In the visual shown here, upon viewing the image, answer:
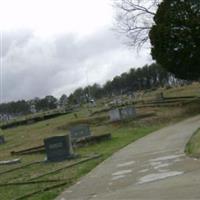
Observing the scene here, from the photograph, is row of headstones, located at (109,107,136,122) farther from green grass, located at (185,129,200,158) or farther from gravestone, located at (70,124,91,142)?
green grass, located at (185,129,200,158)

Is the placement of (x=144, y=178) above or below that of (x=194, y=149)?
below

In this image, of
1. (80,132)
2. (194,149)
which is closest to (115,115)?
(80,132)

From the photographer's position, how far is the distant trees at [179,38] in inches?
A: 1517

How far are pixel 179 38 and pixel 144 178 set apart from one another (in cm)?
2690

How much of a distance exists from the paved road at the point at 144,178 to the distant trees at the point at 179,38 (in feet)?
66.6

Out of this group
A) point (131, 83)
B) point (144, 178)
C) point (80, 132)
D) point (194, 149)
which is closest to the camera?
point (144, 178)

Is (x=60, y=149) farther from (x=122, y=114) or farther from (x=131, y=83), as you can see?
(x=131, y=83)

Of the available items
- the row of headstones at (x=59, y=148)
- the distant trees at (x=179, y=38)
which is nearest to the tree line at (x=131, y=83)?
the distant trees at (x=179, y=38)

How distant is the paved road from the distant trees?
20.3 metres

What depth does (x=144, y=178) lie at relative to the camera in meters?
12.9

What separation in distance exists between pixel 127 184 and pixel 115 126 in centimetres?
2276

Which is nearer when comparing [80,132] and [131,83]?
[80,132]

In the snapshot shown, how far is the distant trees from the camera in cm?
3853

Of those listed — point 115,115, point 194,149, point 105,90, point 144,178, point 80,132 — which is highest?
point 105,90
